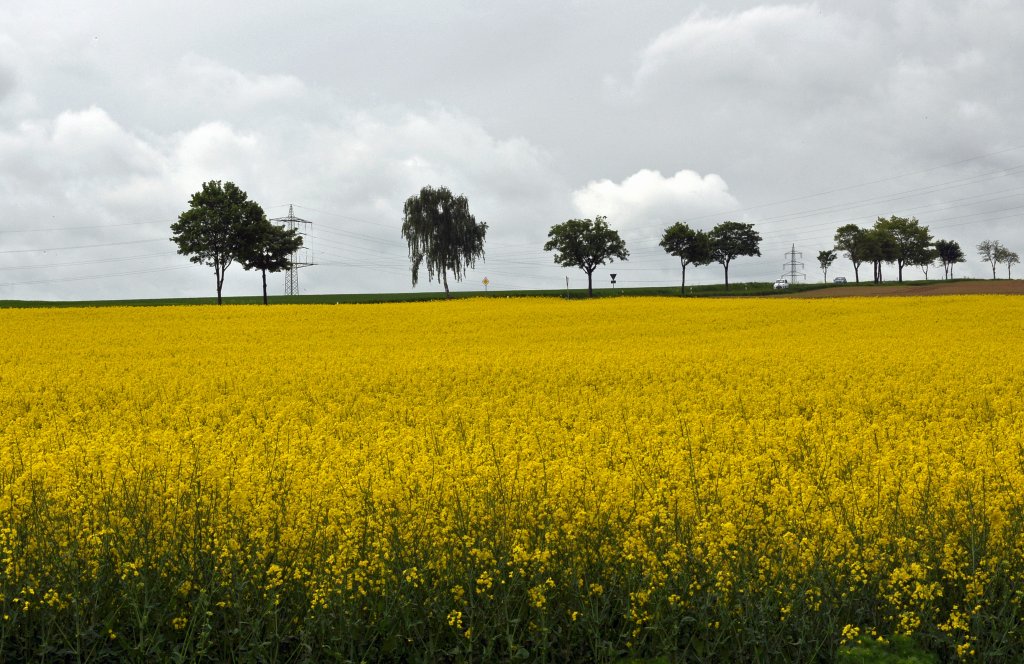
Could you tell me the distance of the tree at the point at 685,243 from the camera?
87.9 m

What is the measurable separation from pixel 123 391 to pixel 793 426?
486 inches

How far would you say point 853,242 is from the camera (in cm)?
10956

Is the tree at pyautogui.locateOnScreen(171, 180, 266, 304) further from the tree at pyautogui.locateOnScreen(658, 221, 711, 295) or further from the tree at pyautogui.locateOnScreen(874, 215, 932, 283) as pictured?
the tree at pyautogui.locateOnScreen(874, 215, 932, 283)

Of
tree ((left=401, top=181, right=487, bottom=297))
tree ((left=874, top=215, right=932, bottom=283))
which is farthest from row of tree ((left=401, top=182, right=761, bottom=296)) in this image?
tree ((left=874, top=215, right=932, bottom=283))

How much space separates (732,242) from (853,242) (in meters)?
24.6

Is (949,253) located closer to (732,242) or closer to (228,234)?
(732,242)

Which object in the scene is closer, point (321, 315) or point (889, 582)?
point (889, 582)

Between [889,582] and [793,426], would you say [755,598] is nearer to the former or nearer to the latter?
[889,582]

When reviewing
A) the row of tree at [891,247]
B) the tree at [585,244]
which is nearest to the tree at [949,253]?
the row of tree at [891,247]

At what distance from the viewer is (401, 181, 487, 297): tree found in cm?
6531

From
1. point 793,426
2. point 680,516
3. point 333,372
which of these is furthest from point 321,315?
point 680,516

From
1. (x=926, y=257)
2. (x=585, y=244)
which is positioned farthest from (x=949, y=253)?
(x=585, y=244)

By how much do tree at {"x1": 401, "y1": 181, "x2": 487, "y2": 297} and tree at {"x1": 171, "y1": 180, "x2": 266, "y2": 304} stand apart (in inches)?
501

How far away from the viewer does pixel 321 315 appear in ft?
115
